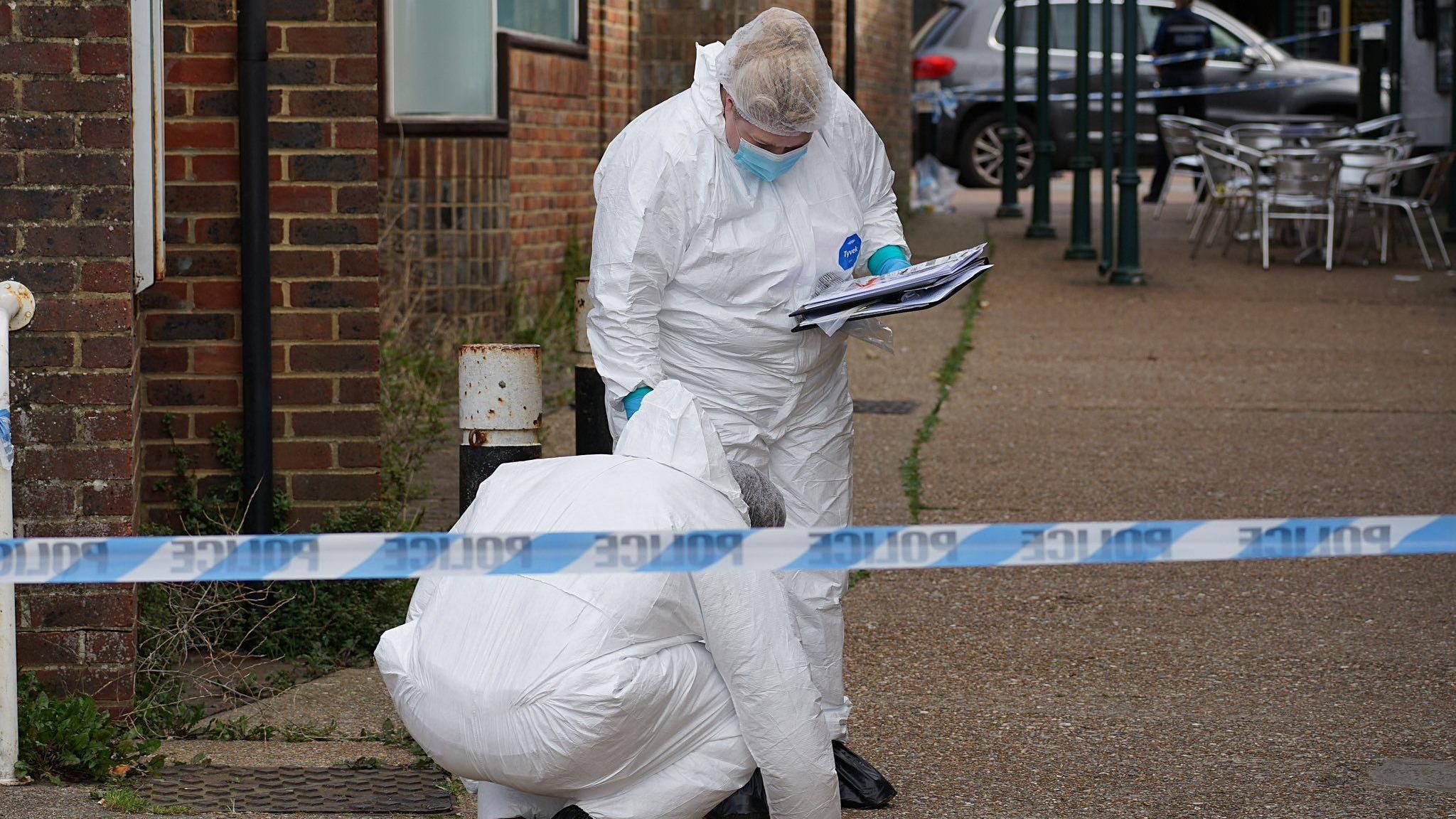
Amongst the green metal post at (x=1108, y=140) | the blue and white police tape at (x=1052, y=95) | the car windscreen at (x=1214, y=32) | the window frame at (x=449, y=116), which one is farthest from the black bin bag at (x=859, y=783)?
the blue and white police tape at (x=1052, y=95)

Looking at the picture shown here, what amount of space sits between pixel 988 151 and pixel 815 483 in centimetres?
1610

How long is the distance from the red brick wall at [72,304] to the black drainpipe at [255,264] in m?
0.73

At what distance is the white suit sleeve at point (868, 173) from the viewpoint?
4.00 metres

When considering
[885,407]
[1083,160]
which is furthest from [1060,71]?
[885,407]

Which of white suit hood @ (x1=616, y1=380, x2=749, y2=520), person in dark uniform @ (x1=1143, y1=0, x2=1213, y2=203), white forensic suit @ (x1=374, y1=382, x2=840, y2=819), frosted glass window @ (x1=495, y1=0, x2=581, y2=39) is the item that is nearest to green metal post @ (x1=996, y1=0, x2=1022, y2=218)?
person in dark uniform @ (x1=1143, y1=0, x2=1213, y2=203)

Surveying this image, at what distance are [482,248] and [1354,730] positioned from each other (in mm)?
5207

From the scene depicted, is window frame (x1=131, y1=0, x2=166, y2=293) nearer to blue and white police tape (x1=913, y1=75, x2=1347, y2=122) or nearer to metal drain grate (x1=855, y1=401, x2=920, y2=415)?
metal drain grate (x1=855, y1=401, x2=920, y2=415)

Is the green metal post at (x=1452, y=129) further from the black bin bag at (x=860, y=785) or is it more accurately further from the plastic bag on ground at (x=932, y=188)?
the black bin bag at (x=860, y=785)

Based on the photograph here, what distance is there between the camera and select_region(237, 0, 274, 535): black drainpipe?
4707 mm

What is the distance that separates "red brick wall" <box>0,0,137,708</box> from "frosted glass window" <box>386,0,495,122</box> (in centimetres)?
350

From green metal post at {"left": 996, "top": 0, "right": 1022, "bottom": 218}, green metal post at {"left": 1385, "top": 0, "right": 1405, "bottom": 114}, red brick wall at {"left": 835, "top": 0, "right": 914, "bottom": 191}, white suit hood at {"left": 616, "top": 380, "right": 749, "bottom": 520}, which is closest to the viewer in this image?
white suit hood at {"left": 616, "top": 380, "right": 749, "bottom": 520}

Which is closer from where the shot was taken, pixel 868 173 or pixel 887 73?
pixel 868 173

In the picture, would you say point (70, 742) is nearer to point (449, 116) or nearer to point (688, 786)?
point (688, 786)

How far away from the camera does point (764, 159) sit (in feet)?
12.3
